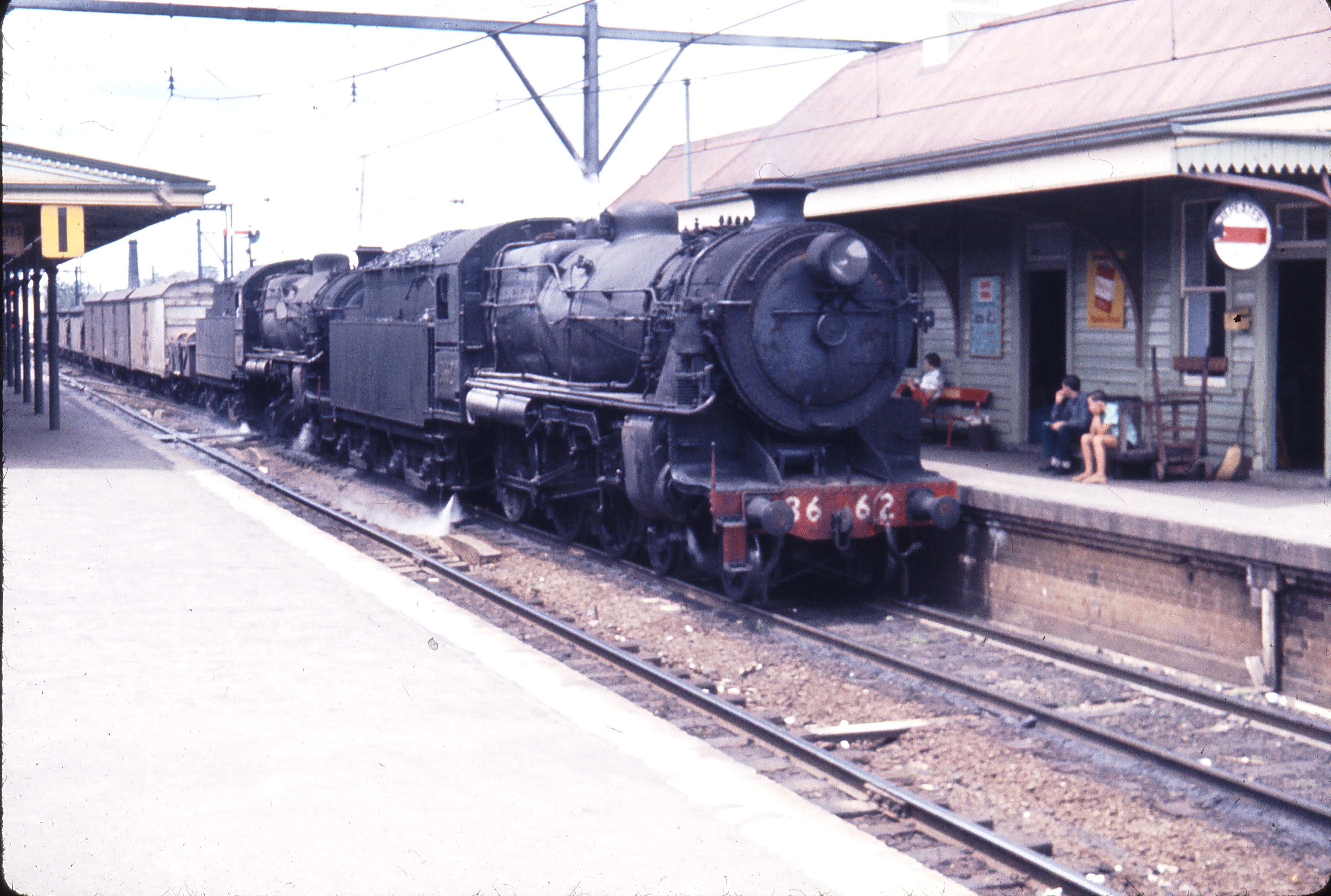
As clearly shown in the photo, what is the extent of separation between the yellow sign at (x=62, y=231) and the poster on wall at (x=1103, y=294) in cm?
1098

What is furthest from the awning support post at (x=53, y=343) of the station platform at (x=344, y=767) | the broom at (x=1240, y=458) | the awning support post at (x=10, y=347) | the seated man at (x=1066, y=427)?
the broom at (x=1240, y=458)

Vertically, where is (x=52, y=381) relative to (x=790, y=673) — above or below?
above

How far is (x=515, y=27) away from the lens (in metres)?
14.4

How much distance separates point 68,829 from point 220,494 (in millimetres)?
10528

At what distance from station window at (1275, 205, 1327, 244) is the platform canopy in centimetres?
1371

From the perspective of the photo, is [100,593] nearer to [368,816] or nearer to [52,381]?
[368,816]

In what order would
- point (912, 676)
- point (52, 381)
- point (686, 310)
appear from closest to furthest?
point (912, 676), point (686, 310), point (52, 381)

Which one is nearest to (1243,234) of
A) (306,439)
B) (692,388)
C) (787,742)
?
(692,388)

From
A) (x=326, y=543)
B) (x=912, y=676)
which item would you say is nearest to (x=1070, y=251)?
(x=912, y=676)

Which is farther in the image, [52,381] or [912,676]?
[52,381]

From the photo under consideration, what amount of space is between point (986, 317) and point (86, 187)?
11.4m

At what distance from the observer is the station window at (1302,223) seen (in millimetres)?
10305

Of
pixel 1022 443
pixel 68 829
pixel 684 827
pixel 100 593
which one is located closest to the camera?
pixel 68 829

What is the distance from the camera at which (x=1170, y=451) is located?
11.4 m
